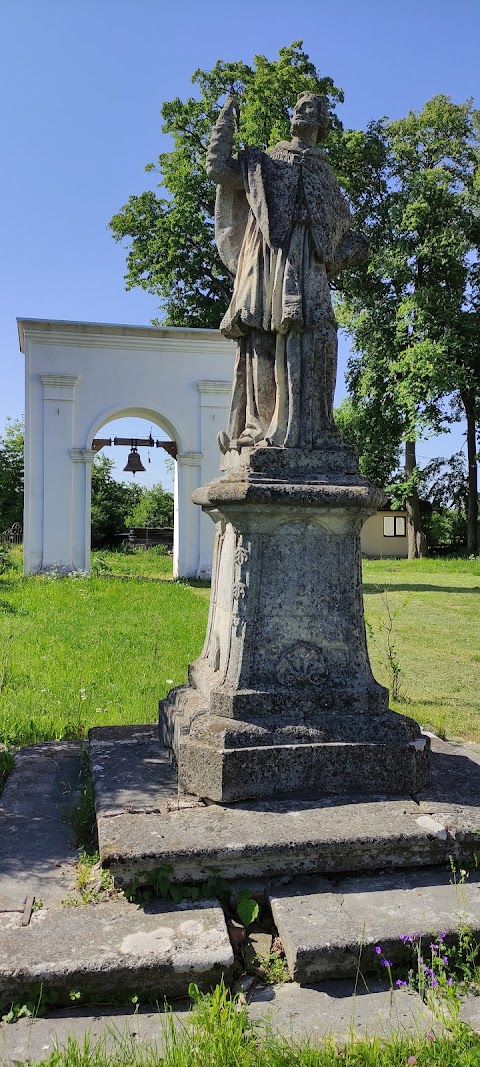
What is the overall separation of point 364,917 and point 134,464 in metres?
15.3

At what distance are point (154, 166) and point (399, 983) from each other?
26506 millimetres

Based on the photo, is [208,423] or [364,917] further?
[208,423]

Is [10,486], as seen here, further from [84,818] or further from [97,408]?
[84,818]

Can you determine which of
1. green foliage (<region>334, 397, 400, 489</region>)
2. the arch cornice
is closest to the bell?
the arch cornice

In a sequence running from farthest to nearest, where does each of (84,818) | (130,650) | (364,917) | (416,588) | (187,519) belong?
(187,519)
(416,588)
(130,650)
(84,818)
(364,917)

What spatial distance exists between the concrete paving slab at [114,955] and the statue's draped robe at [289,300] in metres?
2.24

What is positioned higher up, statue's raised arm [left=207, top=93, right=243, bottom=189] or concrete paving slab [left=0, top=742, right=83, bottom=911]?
statue's raised arm [left=207, top=93, right=243, bottom=189]

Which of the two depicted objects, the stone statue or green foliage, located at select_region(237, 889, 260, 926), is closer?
green foliage, located at select_region(237, 889, 260, 926)

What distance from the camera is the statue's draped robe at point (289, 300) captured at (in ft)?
13.0

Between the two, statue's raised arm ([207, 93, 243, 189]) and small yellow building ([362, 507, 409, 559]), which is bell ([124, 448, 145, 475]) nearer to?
statue's raised arm ([207, 93, 243, 189])

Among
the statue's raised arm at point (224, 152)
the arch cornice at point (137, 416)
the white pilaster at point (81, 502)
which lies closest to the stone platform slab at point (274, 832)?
the statue's raised arm at point (224, 152)

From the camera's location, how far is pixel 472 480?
91.1 ft

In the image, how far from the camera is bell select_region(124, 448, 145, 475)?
1755 cm

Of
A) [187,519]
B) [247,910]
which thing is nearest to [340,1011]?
[247,910]
